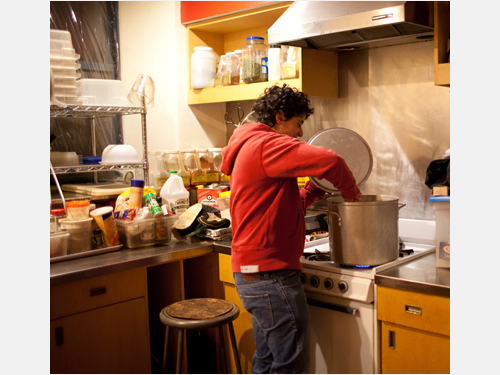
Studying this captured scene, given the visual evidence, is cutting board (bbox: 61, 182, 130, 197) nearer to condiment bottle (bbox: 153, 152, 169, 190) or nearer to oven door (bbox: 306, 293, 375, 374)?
condiment bottle (bbox: 153, 152, 169, 190)

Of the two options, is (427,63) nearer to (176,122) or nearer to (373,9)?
(373,9)

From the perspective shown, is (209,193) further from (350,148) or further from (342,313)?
(342,313)

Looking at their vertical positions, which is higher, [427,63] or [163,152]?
[427,63]

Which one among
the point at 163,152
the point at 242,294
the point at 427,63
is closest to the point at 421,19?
the point at 427,63

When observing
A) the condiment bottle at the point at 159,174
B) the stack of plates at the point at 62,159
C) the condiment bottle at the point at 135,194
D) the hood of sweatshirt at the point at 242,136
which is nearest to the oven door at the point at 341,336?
the hood of sweatshirt at the point at 242,136

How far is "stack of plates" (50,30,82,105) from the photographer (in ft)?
7.91

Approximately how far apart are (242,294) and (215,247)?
55cm

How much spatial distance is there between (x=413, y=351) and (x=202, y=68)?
1967mm

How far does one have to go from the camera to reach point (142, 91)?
2.74 meters

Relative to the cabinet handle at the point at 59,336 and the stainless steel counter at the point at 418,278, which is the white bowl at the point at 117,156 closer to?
the cabinet handle at the point at 59,336

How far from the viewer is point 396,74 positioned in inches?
97.3

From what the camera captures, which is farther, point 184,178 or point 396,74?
point 184,178

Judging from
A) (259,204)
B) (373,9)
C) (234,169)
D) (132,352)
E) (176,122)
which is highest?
(373,9)

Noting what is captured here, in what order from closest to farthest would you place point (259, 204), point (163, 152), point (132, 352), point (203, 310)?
point (259, 204), point (203, 310), point (132, 352), point (163, 152)
